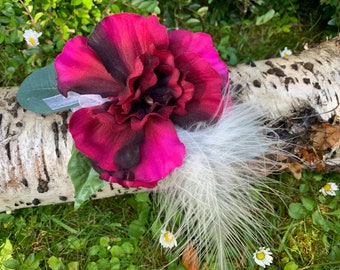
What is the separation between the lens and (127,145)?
104cm

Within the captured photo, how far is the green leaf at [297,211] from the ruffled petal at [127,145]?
2.60 feet

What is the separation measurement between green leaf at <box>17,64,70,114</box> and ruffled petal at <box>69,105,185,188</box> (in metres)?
0.24

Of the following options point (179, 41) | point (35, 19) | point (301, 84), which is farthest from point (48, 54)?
point (301, 84)

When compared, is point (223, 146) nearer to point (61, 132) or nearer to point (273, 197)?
point (61, 132)

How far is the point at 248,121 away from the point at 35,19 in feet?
2.93

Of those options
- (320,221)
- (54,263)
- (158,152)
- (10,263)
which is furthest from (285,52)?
(10,263)

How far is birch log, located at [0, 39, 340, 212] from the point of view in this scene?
1232mm

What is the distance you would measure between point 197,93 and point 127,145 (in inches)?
8.2

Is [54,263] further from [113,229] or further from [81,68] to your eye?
[81,68]

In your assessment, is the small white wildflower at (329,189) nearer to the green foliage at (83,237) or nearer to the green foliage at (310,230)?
the green foliage at (310,230)

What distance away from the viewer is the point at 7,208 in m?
1.39

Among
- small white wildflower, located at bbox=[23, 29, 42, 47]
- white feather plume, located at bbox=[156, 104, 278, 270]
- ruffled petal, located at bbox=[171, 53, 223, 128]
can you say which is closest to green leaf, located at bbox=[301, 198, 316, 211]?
white feather plume, located at bbox=[156, 104, 278, 270]

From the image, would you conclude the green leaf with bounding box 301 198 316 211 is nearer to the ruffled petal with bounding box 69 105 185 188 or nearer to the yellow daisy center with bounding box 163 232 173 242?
the yellow daisy center with bounding box 163 232 173 242

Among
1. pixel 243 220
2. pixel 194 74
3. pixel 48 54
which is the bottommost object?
pixel 243 220
